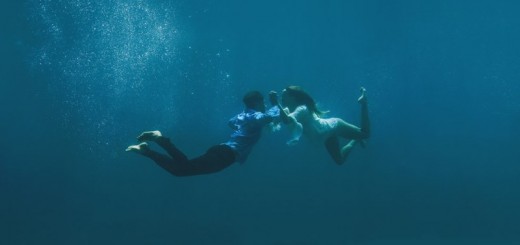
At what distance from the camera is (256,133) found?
6.24 meters

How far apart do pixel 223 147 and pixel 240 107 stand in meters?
23.3

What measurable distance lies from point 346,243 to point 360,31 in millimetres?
12572

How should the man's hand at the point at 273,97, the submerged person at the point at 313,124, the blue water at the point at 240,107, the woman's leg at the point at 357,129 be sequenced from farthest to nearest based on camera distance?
the blue water at the point at 240,107, the woman's leg at the point at 357,129, the man's hand at the point at 273,97, the submerged person at the point at 313,124

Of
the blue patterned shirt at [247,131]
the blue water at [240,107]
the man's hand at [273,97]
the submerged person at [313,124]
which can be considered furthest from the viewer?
the blue water at [240,107]

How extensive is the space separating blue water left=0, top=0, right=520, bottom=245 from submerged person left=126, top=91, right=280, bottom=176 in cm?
1594

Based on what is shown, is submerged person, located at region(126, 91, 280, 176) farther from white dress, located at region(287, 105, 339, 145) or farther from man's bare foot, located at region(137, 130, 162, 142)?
white dress, located at region(287, 105, 339, 145)

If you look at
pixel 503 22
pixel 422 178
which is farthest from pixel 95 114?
pixel 503 22

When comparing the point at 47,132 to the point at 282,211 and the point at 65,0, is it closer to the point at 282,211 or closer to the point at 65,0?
the point at 65,0

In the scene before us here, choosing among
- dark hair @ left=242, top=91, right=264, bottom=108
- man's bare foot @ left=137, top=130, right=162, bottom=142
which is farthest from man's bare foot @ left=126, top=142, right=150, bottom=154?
dark hair @ left=242, top=91, right=264, bottom=108

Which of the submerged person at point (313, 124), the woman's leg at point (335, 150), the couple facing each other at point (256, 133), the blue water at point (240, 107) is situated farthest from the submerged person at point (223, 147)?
the blue water at point (240, 107)

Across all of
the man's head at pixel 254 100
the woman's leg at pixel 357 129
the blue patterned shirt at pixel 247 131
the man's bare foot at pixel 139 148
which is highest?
the woman's leg at pixel 357 129

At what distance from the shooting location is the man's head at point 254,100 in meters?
6.44

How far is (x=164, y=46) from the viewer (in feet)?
88.8

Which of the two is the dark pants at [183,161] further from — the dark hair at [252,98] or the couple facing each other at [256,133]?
the dark hair at [252,98]
